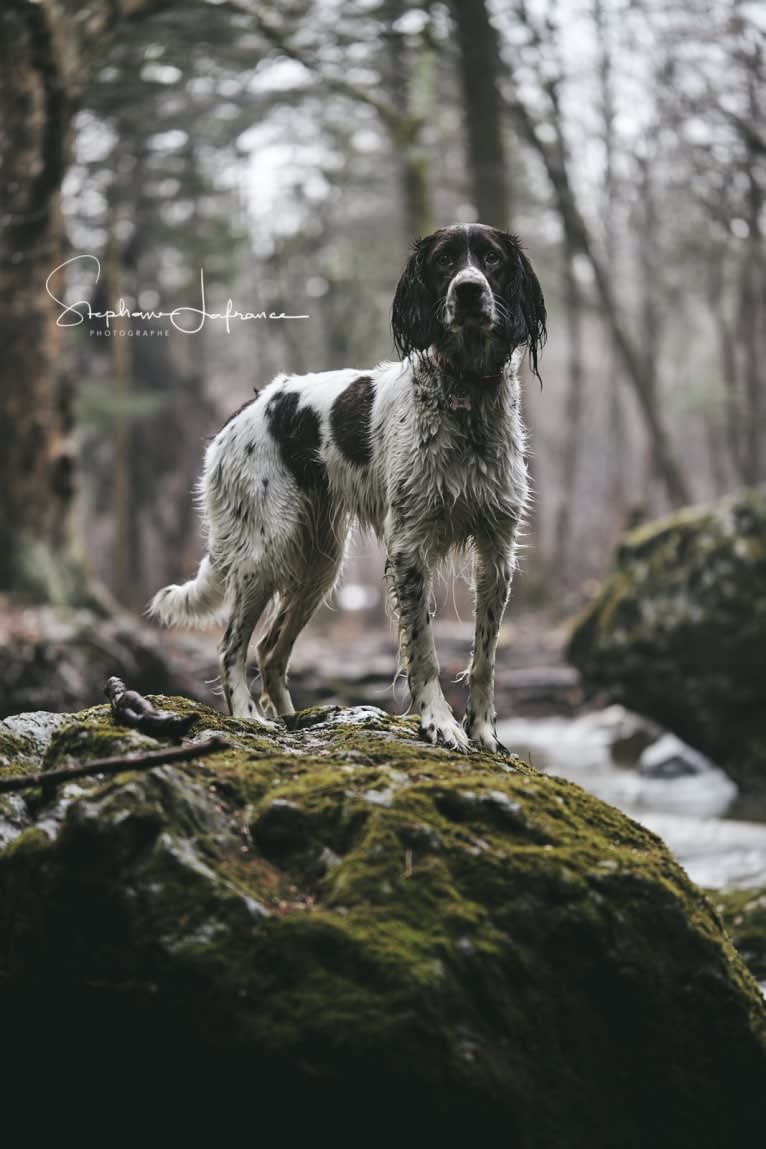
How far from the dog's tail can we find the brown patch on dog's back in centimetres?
95

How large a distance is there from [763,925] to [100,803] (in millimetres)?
3667

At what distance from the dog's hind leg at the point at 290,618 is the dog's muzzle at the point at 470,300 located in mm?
1566

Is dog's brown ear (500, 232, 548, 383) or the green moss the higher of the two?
dog's brown ear (500, 232, 548, 383)

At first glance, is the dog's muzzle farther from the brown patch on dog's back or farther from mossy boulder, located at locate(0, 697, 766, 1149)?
mossy boulder, located at locate(0, 697, 766, 1149)

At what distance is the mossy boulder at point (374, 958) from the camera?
2840 millimetres

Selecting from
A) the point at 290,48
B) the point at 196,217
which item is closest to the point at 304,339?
the point at 196,217

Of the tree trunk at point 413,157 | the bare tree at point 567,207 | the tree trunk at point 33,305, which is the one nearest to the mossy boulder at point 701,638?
the tree trunk at point 33,305

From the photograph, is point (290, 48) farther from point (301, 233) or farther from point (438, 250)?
A: point (301, 233)

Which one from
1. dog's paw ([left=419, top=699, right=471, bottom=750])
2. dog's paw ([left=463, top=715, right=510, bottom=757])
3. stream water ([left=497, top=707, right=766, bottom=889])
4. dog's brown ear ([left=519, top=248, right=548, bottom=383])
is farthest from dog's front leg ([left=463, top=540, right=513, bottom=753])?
stream water ([left=497, top=707, right=766, bottom=889])

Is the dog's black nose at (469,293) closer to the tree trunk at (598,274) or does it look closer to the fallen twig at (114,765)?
the fallen twig at (114,765)

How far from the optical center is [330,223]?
31.3 m

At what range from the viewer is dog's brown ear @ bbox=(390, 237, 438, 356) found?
14.8ft

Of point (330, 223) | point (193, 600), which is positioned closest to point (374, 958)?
point (193, 600)

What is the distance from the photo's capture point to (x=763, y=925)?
5586 mm
